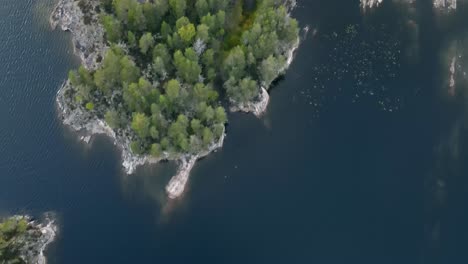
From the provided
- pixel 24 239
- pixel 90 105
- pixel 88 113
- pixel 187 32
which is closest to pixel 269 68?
pixel 187 32

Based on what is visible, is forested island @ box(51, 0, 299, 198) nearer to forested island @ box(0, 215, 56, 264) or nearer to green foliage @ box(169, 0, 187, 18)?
green foliage @ box(169, 0, 187, 18)

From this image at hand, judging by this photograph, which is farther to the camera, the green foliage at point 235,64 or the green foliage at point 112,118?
the green foliage at point 235,64

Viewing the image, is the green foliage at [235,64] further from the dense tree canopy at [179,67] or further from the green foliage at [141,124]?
the green foliage at [141,124]

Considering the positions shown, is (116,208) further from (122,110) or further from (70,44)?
(70,44)

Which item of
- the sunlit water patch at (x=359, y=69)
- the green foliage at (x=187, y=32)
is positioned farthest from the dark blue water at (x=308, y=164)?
the green foliage at (x=187, y=32)

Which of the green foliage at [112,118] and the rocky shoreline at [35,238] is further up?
the green foliage at [112,118]

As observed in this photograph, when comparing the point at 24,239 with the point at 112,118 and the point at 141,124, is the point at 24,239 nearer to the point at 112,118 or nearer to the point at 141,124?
the point at 112,118

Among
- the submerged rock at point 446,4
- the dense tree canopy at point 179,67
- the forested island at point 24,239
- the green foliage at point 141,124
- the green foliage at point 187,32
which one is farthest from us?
the submerged rock at point 446,4

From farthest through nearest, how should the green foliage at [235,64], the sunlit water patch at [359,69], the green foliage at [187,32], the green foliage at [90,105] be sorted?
the sunlit water patch at [359,69]
the green foliage at [90,105]
the green foliage at [187,32]
the green foliage at [235,64]
